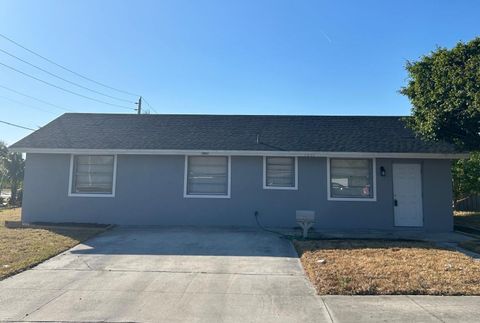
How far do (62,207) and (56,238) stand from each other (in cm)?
304

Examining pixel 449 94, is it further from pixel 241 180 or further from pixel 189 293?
pixel 189 293

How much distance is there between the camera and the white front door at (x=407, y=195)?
13.1 m

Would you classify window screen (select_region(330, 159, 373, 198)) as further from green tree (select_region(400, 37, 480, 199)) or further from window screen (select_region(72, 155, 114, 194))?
window screen (select_region(72, 155, 114, 194))

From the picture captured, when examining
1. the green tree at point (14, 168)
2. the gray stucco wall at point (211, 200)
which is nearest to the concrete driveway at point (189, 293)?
the gray stucco wall at point (211, 200)

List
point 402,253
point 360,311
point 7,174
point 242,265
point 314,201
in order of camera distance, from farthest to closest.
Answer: point 7,174 < point 314,201 < point 402,253 < point 242,265 < point 360,311

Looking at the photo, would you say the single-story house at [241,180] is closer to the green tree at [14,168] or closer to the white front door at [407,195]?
the white front door at [407,195]

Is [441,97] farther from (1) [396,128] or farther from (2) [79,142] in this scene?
(2) [79,142]

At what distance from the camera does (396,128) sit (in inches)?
576

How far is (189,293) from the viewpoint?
621cm

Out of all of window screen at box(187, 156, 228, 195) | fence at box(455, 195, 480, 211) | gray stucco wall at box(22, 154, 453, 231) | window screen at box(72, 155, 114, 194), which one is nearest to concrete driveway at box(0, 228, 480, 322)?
gray stucco wall at box(22, 154, 453, 231)

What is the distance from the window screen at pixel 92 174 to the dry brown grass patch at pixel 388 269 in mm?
7316

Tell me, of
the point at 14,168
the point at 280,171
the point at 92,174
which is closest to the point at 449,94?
the point at 280,171

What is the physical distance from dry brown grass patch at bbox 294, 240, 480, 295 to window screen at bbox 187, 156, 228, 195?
14.0 feet

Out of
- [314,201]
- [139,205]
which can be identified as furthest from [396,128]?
[139,205]
